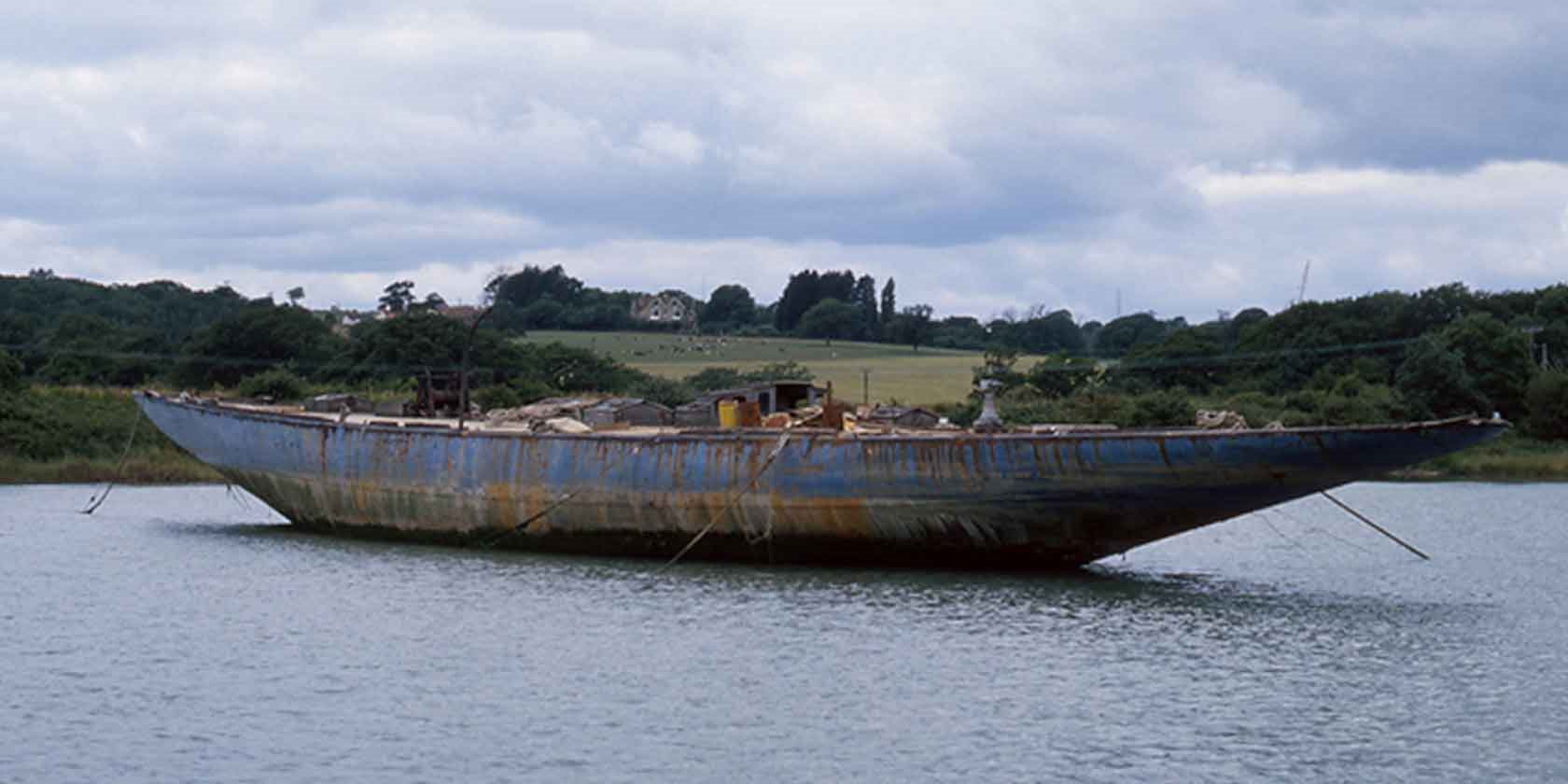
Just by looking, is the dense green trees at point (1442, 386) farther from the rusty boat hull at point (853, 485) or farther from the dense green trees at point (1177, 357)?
the rusty boat hull at point (853, 485)

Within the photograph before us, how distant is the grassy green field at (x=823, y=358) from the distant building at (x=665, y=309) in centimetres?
1893

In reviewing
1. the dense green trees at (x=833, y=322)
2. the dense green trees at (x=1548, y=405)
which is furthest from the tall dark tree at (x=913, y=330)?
the dense green trees at (x=1548, y=405)

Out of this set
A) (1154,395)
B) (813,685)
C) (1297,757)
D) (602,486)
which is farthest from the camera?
(1154,395)

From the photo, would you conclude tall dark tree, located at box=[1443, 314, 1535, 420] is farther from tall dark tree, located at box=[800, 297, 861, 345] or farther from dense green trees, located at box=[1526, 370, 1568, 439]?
tall dark tree, located at box=[800, 297, 861, 345]

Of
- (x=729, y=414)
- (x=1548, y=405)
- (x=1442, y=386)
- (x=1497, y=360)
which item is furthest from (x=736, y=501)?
(x=1497, y=360)

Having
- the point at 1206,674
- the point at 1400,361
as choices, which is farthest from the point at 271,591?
the point at 1400,361

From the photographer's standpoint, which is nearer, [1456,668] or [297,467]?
[1456,668]

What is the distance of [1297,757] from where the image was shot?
1978 centimetres

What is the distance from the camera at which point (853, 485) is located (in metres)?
34.1

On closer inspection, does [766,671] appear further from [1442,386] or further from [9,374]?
[1442,386]

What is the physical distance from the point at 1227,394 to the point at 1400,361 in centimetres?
1083

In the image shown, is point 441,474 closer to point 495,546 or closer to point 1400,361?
point 495,546

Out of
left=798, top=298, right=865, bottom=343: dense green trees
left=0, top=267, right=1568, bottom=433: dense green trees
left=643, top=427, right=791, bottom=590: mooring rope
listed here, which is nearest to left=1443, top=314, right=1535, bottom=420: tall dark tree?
left=0, top=267, right=1568, bottom=433: dense green trees

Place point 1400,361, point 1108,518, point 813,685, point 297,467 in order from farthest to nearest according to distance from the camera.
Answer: point 1400,361 → point 297,467 → point 1108,518 → point 813,685
